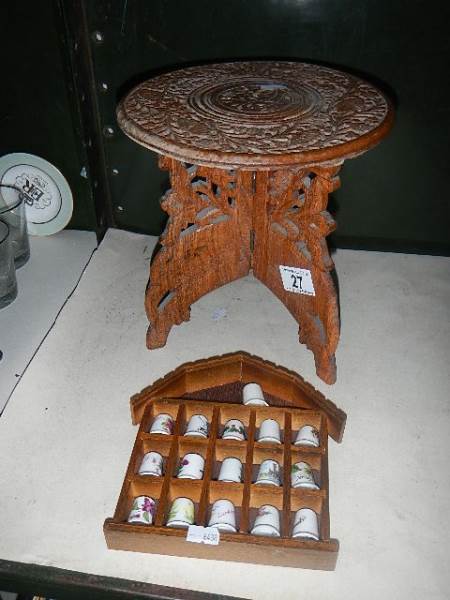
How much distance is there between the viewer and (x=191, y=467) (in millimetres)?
1155

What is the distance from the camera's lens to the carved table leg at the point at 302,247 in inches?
48.9

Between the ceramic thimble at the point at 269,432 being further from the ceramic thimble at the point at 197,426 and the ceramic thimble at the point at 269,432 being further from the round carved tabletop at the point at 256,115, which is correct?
the round carved tabletop at the point at 256,115

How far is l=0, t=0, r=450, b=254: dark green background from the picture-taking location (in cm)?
146

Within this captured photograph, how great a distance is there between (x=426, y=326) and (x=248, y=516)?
76cm

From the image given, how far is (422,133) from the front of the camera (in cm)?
160

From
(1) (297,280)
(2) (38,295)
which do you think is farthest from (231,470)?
(2) (38,295)

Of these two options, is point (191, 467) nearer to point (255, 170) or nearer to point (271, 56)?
point (255, 170)

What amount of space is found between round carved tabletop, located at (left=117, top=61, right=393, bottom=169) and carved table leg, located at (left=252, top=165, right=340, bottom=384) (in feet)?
0.32

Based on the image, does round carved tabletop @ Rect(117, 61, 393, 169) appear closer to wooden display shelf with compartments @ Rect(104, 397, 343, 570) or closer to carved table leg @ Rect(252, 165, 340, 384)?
carved table leg @ Rect(252, 165, 340, 384)

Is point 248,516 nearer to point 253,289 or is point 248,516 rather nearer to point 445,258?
point 253,289

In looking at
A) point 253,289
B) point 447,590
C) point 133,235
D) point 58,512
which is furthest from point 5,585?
point 133,235

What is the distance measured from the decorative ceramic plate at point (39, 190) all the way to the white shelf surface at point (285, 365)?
6.9 inches

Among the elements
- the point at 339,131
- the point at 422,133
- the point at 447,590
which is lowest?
the point at 447,590

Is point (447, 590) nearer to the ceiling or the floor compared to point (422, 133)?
nearer to the floor
